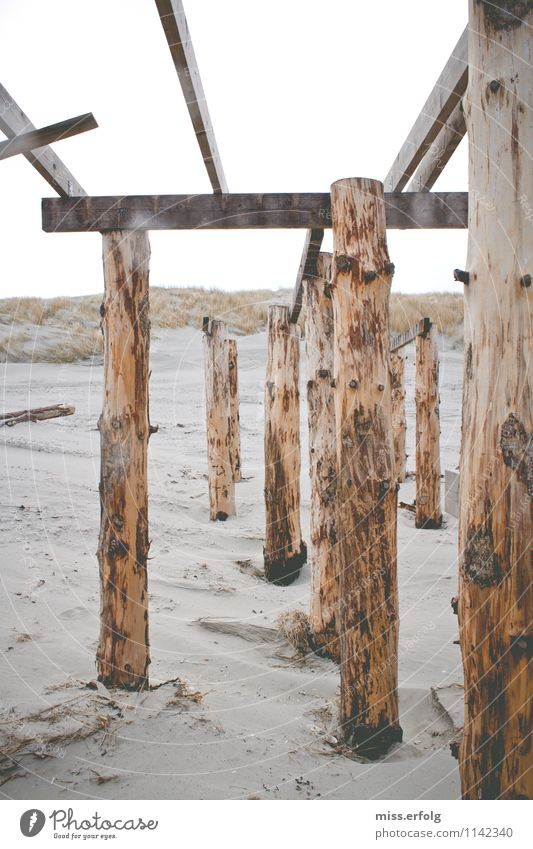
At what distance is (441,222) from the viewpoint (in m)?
3.62

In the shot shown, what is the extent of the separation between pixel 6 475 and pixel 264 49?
5.75 m

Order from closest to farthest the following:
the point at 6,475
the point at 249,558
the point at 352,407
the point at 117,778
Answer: the point at 117,778 → the point at 352,407 → the point at 249,558 → the point at 6,475

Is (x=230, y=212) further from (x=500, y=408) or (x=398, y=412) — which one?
(x=398, y=412)

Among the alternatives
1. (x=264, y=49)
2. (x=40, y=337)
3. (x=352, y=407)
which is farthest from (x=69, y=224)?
(x=40, y=337)

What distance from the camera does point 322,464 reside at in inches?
178

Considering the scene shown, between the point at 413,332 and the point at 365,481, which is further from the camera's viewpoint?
the point at 413,332

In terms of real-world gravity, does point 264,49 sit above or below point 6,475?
above

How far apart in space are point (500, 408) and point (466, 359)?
0.28 m

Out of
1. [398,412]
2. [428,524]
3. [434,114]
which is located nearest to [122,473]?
[434,114]

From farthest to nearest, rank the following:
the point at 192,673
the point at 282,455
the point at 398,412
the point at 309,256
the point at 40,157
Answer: the point at 398,412 < the point at 282,455 < the point at 309,256 < the point at 192,673 < the point at 40,157

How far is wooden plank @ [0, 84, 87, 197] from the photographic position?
280 centimetres

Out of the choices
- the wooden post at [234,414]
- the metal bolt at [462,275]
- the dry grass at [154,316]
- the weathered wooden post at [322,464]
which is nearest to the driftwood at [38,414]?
the wooden post at [234,414]

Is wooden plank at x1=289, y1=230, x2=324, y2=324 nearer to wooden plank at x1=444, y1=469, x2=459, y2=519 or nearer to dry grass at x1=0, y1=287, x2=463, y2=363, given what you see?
wooden plank at x1=444, y1=469, x2=459, y2=519

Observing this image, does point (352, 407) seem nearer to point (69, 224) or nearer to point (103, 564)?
point (103, 564)
